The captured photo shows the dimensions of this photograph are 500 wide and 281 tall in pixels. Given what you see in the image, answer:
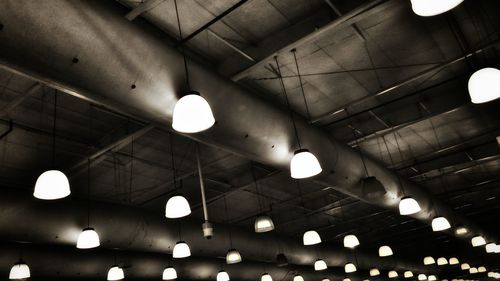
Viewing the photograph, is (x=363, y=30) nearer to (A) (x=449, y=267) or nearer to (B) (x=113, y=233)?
(B) (x=113, y=233)

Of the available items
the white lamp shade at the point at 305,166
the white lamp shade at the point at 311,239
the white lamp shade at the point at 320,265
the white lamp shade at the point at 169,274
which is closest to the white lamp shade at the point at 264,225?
the white lamp shade at the point at 311,239

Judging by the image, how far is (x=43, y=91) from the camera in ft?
20.1

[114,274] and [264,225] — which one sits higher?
[264,225]

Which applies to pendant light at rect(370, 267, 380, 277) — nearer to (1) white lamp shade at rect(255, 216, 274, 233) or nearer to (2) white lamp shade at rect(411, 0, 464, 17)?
(1) white lamp shade at rect(255, 216, 274, 233)

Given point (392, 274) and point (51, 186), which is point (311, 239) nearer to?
point (51, 186)

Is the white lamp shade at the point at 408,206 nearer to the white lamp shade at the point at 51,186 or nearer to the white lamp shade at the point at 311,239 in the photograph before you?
the white lamp shade at the point at 311,239

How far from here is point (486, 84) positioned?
377 cm

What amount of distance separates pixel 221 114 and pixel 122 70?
4.46ft

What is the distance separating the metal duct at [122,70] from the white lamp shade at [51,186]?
1.29 m

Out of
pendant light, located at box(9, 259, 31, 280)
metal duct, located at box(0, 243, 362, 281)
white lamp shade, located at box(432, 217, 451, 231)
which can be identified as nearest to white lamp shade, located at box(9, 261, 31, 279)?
pendant light, located at box(9, 259, 31, 280)

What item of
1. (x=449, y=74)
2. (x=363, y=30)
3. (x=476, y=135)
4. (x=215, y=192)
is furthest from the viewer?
(x=215, y=192)

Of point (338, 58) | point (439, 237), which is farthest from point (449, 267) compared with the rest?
point (338, 58)

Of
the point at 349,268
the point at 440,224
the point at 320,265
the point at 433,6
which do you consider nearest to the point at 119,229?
the point at 440,224

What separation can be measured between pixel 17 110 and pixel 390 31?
603 centimetres
